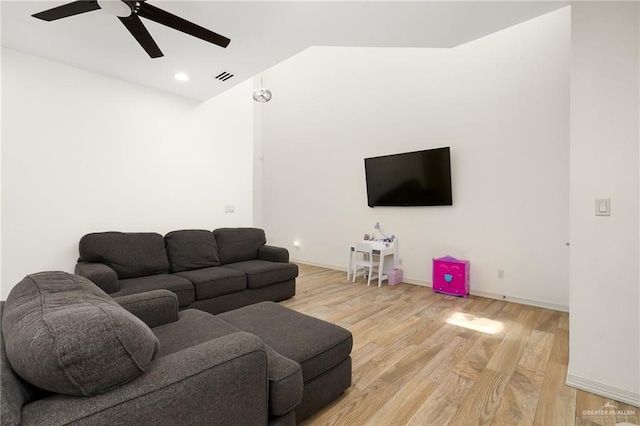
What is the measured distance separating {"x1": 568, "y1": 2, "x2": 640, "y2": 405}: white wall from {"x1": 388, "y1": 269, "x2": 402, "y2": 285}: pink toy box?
2.59 meters

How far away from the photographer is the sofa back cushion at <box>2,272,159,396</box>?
788 mm

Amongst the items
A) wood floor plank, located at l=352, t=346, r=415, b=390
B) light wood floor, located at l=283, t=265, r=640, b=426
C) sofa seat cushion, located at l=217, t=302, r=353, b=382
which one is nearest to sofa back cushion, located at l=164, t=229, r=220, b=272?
light wood floor, located at l=283, t=265, r=640, b=426

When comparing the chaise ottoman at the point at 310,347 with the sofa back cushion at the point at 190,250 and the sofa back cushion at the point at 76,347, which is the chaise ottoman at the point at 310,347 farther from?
the sofa back cushion at the point at 190,250

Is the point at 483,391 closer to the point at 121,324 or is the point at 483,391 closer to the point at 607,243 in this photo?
the point at 607,243

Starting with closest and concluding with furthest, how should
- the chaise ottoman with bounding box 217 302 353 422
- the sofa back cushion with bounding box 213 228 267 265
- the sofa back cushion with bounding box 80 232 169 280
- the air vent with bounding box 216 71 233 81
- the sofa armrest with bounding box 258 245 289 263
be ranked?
the chaise ottoman with bounding box 217 302 353 422 < the sofa back cushion with bounding box 80 232 169 280 < the air vent with bounding box 216 71 233 81 < the sofa back cushion with bounding box 213 228 267 265 < the sofa armrest with bounding box 258 245 289 263

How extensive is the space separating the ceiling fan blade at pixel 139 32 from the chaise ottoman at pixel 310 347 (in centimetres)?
201

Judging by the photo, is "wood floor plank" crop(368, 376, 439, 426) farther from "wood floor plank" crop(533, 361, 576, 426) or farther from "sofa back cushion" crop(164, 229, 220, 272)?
"sofa back cushion" crop(164, 229, 220, 272)

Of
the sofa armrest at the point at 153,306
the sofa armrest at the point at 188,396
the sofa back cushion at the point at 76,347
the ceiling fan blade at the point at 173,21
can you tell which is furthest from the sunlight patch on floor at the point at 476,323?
the ceiling fan blade at the point at 173,21

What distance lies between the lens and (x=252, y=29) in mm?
2457

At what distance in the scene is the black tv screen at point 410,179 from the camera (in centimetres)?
418

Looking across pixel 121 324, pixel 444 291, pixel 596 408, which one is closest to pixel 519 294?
pixel 444 291

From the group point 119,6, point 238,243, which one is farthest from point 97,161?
point 119,6

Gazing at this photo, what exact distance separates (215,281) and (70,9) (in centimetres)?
236

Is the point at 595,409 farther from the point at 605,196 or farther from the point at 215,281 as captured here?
the point at 215,281
